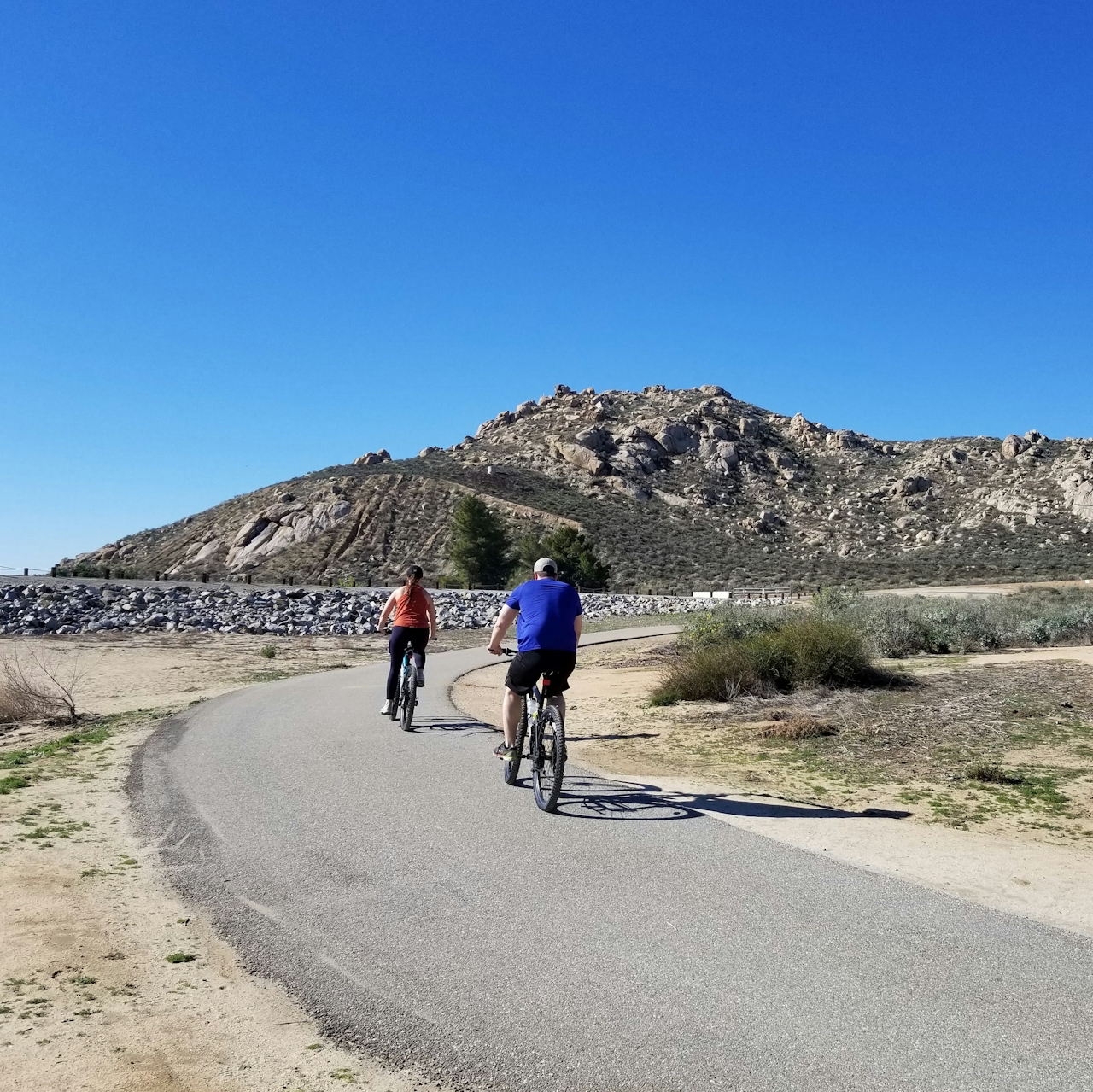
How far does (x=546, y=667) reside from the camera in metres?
7.62

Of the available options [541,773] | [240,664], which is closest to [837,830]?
[541,773]

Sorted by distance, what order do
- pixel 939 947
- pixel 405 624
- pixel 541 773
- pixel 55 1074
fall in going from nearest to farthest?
pixel 55 1074 → pixel 939 947 → pixel 541 773 → pixel 405 624

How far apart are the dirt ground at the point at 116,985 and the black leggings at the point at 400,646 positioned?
415 cm

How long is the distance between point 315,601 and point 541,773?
34.8m

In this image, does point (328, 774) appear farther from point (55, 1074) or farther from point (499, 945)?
point (55, 1074)

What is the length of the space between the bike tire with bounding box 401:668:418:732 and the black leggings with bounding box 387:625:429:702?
0.52 feet

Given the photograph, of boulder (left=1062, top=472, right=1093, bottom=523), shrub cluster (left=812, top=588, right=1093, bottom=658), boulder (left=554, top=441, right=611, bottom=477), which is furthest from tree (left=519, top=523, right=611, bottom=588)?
boulder (left=1062, top=472, right=1093, bottom=523)

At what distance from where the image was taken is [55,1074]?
341 centimetres

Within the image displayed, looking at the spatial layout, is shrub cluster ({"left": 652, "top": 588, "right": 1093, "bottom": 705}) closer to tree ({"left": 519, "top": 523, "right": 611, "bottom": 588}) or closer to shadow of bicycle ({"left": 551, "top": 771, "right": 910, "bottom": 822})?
shadow of bicycle ({"left": 551, "top": 771, "right": 910, "bottom": 822})

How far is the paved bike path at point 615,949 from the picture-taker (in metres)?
3.47

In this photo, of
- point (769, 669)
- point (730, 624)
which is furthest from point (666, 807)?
point (730, 624)

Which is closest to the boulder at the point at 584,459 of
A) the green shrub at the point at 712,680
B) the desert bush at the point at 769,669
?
the desert bush at the point at 769,669

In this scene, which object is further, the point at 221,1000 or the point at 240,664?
the point at 240,664

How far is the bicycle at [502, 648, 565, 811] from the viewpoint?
23.7 ft
